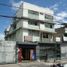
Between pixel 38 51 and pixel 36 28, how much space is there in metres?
7.29

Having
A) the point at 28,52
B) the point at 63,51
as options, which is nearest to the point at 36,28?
the point at 28,52

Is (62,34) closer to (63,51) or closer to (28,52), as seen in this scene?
(63,51)

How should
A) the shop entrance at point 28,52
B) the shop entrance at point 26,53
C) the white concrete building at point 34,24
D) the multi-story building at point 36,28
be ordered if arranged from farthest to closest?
the white concrete building at point 34,24 → the multi-story building at point 36,28 → the shop entrance at point 26,53 → the shop entrance at point 28,52

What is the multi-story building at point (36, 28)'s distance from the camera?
35844mm

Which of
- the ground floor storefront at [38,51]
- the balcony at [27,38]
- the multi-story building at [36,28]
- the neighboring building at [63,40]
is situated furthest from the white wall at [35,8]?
the ground floor storefront at [38,51]

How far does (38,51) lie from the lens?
34.8m

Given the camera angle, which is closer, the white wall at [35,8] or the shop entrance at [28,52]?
the shop entrance at [28,52]

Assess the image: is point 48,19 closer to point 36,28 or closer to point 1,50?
point 36,28

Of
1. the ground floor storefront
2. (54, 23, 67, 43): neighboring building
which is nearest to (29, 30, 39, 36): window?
the ground floor storefront

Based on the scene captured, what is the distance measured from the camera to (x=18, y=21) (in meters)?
41.2

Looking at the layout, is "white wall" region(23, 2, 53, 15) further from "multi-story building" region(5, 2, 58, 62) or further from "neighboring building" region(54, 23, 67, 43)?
"neighboring building" region(54, 23, 67, 43)

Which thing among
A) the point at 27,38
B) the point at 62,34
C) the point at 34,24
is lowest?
the point at 27,38

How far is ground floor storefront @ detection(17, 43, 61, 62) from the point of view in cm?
3264

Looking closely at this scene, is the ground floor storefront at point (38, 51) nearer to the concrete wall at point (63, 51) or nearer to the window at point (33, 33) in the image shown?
the concrete wall at point (63, 51)
